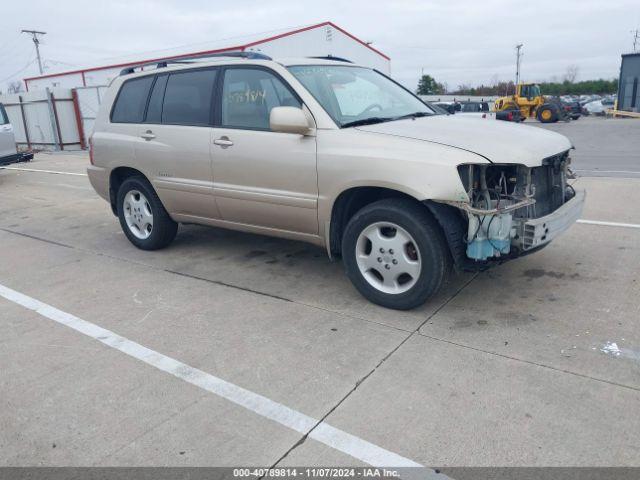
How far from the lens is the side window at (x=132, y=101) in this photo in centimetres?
555

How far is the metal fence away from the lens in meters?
21.5

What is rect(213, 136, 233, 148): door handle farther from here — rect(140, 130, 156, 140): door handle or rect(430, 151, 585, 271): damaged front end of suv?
rect(430, 151, 585, 271): damaged front end of suv

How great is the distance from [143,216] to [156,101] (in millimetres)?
1217

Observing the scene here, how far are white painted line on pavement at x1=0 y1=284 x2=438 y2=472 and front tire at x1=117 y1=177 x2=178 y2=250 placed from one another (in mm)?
1573

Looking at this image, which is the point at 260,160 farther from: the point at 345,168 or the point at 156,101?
the point at 156,101

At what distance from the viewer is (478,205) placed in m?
3.61

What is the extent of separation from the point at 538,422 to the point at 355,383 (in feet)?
3.19

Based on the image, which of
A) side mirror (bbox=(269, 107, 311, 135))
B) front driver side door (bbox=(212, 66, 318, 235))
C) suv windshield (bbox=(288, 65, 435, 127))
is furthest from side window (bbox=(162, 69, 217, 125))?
side mirror (bbox=(269, 107, 311, 135))

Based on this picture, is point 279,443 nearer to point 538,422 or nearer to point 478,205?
point 538,422

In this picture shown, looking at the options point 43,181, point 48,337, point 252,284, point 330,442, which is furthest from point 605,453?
point 43,181

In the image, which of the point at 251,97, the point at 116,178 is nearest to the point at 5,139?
the point at 116,178

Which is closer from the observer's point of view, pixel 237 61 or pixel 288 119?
→ pixel 288 119

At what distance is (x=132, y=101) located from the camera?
569 centimetres

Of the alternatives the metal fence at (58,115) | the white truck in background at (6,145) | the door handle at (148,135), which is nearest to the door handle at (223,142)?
the door handle at (148,135)
